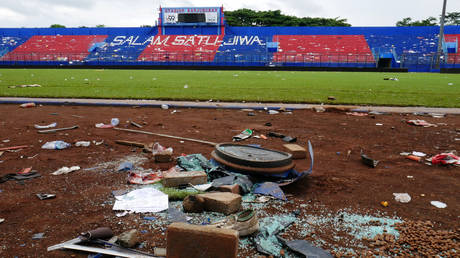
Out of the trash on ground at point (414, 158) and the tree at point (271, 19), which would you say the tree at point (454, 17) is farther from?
the trash on ground at point (414, 158)

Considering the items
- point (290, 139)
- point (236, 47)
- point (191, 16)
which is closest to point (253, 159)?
point (290, 139)

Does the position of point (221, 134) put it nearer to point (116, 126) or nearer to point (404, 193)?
point (116, 126)

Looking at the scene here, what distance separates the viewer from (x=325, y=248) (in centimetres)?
212

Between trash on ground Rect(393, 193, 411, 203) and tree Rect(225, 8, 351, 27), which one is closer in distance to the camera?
trash on ground Rect(393, 193, 411, 203)

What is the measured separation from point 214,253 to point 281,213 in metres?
0.96

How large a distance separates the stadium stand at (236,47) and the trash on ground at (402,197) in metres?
30.4

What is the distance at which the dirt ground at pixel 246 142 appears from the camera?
231 cm

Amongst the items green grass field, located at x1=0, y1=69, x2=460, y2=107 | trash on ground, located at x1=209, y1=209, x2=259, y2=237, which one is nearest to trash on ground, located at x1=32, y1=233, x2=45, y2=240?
trash on ground, located at x1=209, y1=209, x2=259, y2=237

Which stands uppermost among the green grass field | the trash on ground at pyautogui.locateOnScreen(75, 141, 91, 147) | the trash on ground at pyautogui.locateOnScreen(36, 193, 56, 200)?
the green grass field

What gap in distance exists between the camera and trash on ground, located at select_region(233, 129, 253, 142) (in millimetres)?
4897

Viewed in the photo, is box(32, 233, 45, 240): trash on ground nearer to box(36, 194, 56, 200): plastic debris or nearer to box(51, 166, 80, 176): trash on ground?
box(36, 194, 56, 200): plastic debris

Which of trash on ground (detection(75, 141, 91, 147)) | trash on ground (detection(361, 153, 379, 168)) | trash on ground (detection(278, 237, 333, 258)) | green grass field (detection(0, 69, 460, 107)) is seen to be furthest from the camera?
green grass field (detection(0, 69, 460, 107))

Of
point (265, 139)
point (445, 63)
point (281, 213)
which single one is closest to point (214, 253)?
point (281, 213)

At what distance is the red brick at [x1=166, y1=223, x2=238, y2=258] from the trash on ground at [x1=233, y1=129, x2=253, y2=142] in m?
3.11
